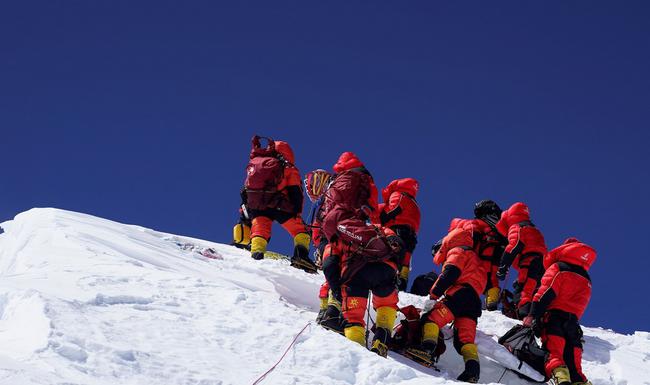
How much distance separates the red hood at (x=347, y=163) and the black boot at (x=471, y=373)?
2.90 metres

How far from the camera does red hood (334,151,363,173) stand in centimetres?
966

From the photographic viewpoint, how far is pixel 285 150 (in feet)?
42.7

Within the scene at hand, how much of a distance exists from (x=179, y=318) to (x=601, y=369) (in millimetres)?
5861

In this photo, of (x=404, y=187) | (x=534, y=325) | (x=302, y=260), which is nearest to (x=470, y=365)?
(x=534, y=325)

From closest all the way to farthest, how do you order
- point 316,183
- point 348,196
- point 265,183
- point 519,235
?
point 348,196 < point 316,183 < point 519,235 < point 265,183

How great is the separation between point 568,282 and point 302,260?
4.27 m

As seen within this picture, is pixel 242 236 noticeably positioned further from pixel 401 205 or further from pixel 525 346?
pixel 525 346

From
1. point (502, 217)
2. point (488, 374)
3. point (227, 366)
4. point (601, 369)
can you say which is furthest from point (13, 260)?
point (601, 369)

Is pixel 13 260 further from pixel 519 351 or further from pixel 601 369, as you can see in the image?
pixel 601 369

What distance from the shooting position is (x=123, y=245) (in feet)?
33.0

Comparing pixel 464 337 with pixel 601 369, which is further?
pixel 601 369

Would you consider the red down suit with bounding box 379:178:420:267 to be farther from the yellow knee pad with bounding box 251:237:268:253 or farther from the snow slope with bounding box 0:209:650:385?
the snow slope with bounding box 0:209:650:385

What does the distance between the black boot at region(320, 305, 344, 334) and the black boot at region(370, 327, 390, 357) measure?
41cm

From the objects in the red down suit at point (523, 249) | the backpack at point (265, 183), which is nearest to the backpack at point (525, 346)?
the red down suit at point (523, 249)
